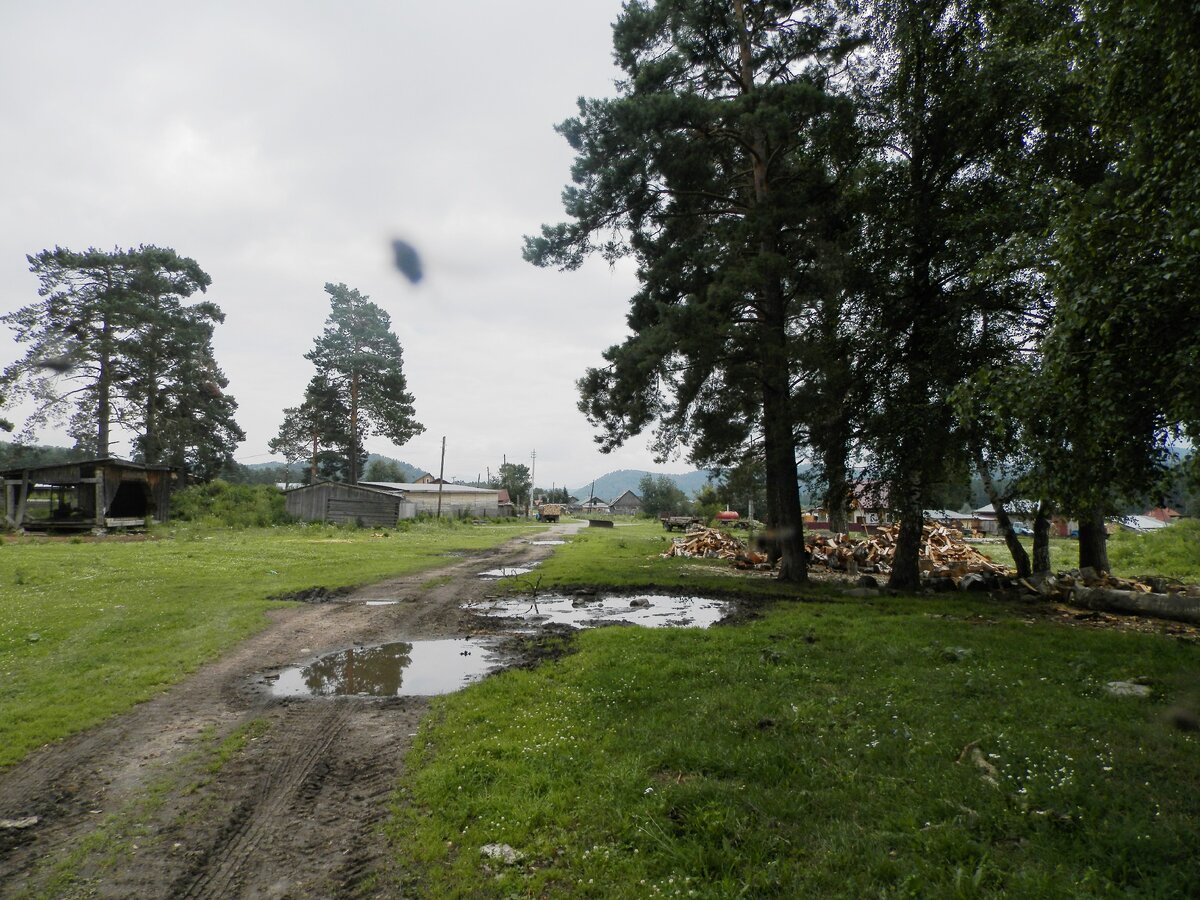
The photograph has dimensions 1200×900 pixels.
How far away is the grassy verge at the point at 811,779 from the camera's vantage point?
11.9 ft

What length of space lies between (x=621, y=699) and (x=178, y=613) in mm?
9422

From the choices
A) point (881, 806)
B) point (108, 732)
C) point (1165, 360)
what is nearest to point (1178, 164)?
point (1165, 360)

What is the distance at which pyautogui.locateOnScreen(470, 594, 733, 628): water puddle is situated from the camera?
12039 mm

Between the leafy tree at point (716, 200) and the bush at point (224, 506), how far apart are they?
3563 centimetres

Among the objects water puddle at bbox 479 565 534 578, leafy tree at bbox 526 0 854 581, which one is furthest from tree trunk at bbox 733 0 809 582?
water puddle at bbox 479 565 534 578

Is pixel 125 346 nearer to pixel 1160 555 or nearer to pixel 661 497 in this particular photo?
pixel 1160 555

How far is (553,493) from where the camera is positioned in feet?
426

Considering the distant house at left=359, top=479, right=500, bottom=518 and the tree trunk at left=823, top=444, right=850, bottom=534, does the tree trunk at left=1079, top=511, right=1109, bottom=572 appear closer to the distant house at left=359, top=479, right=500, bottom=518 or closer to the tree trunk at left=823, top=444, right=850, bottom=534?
the tree trunk at left=823, top=444, right=850, bottom=534

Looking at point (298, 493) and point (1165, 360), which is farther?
point (298, 493)

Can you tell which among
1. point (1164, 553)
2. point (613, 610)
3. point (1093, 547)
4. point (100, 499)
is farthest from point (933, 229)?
point (100, 499)

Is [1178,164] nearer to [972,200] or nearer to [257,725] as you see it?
[972,200]

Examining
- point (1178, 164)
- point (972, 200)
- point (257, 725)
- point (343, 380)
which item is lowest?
point (257, 725)

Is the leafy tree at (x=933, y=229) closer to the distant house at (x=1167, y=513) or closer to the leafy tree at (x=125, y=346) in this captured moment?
the distant house at (x=1167, y=513)

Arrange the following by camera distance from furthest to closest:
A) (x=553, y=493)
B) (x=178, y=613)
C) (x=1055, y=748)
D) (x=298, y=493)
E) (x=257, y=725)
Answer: (x=553, y=493)
(x=298, y=493)
(x=178, y=613)
(x=257, y=725)
(x=1055, y=748)
